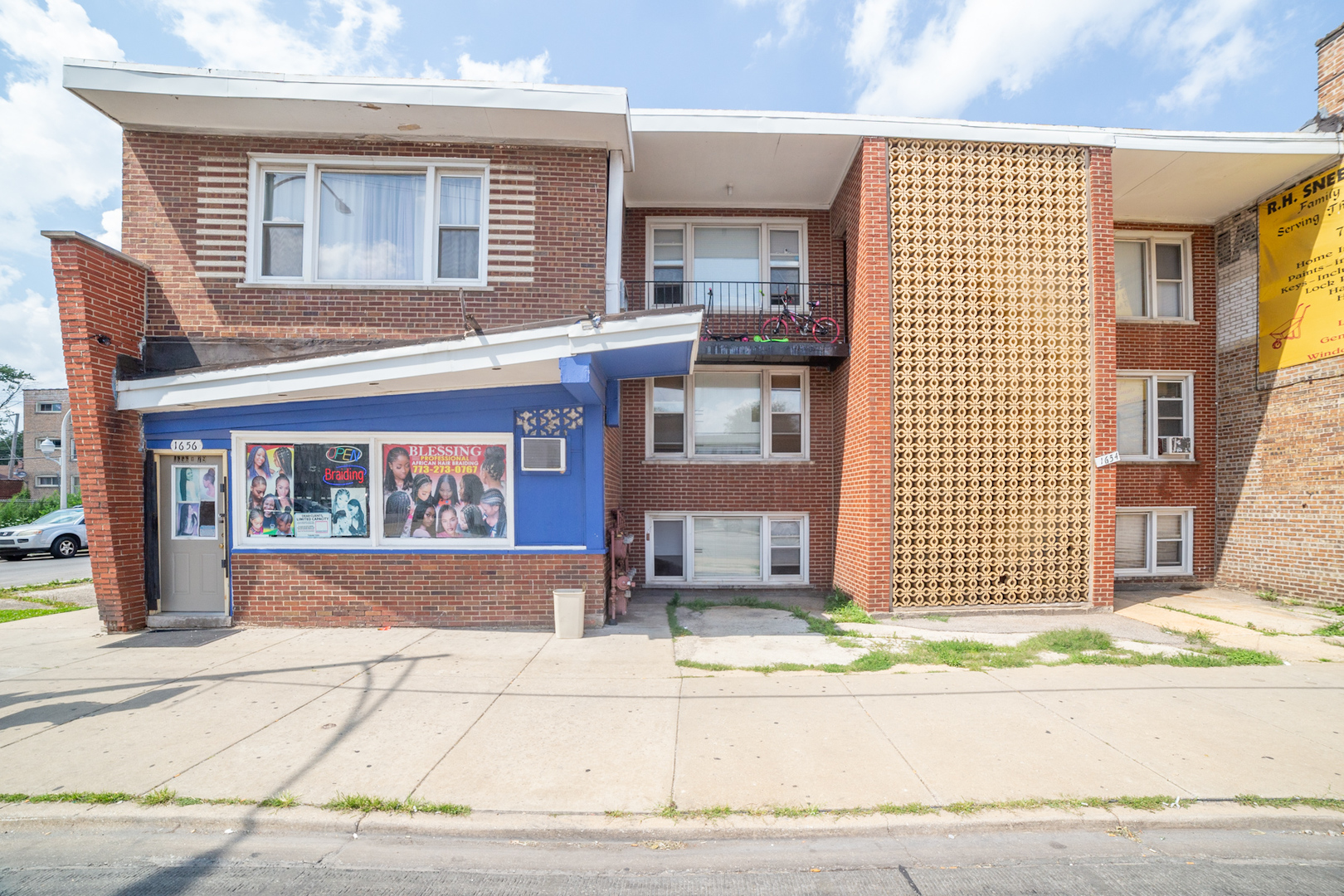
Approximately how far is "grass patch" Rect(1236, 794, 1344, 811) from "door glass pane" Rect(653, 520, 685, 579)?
8.83 metres

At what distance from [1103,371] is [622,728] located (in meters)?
9.09

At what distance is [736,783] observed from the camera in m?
4.48

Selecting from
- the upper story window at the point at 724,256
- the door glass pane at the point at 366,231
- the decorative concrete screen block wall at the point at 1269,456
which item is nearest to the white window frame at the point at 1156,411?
the decorative concrete screen block wall at the point at 1269,456

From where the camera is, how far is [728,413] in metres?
12.5

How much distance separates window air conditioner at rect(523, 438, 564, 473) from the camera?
28.8ft

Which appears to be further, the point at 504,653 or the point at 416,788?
the point at 504,653

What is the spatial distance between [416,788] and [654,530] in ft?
26.7

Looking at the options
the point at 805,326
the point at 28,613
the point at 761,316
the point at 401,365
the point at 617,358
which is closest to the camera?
the point at 401,365

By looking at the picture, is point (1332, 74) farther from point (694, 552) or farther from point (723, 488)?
point (694, 552)

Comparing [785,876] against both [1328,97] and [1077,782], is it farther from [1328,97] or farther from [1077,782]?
[1328,97]

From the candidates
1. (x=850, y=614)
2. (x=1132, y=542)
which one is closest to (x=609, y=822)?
(x=850, y=614)

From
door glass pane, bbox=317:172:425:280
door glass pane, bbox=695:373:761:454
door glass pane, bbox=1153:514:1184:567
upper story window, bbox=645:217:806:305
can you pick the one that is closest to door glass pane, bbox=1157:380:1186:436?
door glass pane, bbox=1153:514:1184:567

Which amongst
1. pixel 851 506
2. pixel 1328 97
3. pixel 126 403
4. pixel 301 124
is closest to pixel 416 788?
pixel 126 403

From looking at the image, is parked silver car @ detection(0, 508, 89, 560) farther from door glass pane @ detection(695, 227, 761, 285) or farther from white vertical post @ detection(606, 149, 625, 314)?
door glass pane @ detection(695, 227, 761, 285)
